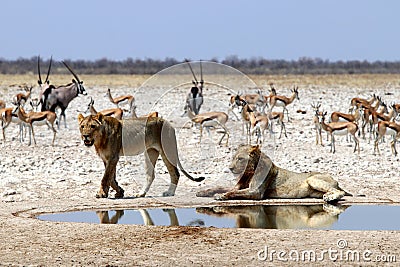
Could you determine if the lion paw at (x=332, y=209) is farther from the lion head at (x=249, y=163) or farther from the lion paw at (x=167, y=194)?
the lion paw at (x=167, y=194)

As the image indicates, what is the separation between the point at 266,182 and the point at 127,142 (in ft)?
A: 6.27

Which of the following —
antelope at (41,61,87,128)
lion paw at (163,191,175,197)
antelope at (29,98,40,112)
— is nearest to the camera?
lion paw at (163,191,175,197)

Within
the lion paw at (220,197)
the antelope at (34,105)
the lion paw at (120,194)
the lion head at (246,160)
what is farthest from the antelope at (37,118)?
the lion paw at (220,197)

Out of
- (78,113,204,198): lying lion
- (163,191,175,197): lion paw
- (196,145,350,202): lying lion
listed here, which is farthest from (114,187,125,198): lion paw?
(196,145,350,202): lying lion

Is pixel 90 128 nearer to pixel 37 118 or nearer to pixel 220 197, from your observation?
pixel 220 197

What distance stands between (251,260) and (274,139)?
12.0 metres

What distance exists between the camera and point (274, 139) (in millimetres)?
19219

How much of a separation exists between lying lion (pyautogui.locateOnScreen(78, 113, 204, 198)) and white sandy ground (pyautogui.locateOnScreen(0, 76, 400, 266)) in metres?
0.33

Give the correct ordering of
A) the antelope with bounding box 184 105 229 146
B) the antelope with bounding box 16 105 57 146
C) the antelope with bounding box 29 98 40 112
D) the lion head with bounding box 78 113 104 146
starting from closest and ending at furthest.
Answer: the lion head with bounding box 78 113 104 146 → the antelope with bounding box 184 105 229 146 → the antelope with bounding box 16 105 57 146 → the antelope with bounding box 29 98 40 112

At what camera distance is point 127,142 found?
38.4 ft

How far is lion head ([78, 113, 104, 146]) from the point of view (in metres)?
11.4

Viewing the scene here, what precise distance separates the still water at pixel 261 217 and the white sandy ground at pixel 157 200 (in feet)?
1.33

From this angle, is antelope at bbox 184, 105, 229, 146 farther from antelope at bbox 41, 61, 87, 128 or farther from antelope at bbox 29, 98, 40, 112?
antelope at bbox 29, 98, 40, 112

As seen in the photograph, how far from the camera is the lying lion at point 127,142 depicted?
11469 millimetres
